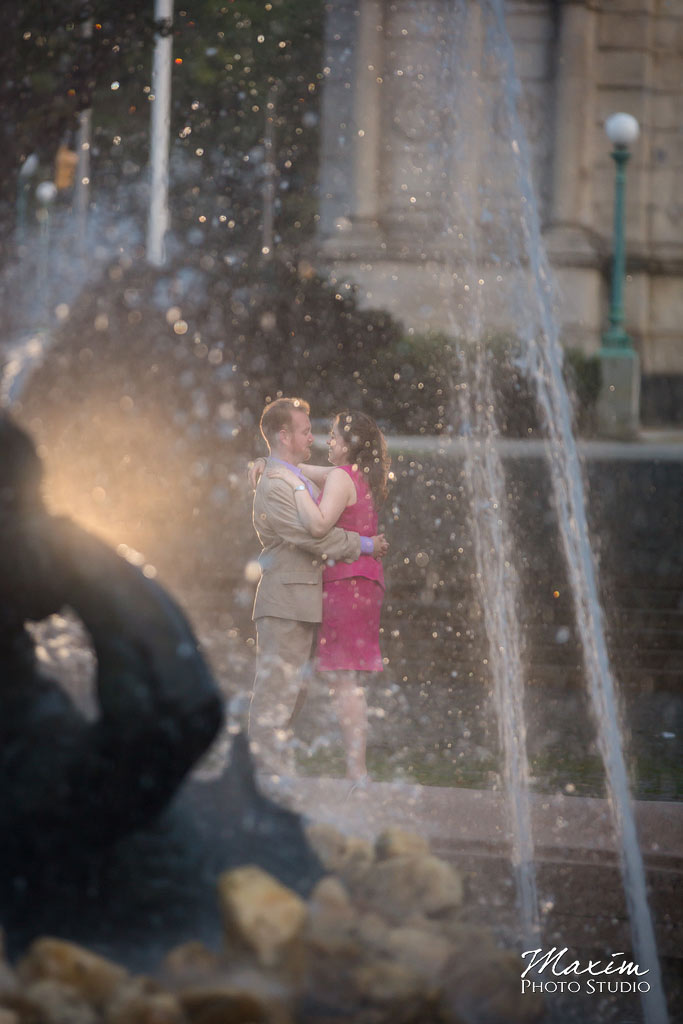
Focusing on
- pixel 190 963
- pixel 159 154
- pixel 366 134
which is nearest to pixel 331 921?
pixel 190 963

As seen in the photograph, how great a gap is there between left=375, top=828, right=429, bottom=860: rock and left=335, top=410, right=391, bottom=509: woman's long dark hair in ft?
7.28

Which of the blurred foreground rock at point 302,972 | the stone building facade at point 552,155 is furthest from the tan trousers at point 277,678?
the stone building facade at point 552,155

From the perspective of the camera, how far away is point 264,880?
2.23 m

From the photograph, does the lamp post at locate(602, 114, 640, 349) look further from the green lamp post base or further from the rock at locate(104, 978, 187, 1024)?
the rock at locate(104, 978, 187, 1024)

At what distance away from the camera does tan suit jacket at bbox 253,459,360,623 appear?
15.2ft

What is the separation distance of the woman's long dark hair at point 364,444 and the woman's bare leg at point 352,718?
0.81 m

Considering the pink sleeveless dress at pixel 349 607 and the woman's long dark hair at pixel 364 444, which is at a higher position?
the woman's long dark hair at pixel 364 444

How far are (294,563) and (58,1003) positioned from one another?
2.87m

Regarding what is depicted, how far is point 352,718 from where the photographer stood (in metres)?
4.79

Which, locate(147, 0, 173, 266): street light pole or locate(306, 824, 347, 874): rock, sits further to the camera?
locate(147, 0, 173, 266): street light pole

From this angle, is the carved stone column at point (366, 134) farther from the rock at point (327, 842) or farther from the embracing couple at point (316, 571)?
the rock at point (327, 842)

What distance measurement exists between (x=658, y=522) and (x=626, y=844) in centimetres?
548

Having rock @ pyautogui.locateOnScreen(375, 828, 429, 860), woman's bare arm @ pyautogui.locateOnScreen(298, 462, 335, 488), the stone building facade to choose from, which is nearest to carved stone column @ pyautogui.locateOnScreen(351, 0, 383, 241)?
the stone building facade

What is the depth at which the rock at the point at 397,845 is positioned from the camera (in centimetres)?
266
